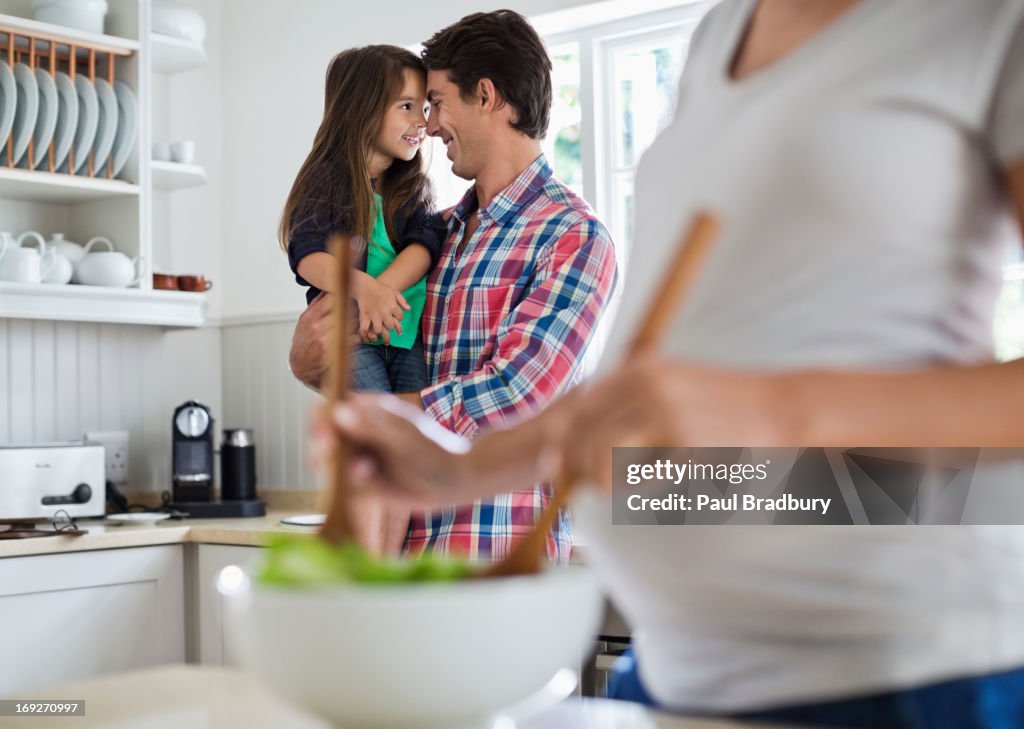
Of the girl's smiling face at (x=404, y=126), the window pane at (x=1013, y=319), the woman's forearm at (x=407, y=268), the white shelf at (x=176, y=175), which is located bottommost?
the window pane at (x=1013, y=319)

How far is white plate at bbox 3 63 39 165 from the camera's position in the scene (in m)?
3.08

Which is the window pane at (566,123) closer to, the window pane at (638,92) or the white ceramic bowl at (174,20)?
the window pane at (638,92)

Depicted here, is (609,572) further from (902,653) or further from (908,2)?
(908,2)

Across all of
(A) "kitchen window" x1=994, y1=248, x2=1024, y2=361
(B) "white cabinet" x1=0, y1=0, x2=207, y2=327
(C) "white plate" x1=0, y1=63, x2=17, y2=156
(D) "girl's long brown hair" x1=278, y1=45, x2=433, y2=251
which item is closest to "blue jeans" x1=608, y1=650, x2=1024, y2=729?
(D) "girl's long brown hair" x1=278, y1=45, x2=433, y2=251

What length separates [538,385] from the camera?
184cm

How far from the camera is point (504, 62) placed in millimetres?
2012

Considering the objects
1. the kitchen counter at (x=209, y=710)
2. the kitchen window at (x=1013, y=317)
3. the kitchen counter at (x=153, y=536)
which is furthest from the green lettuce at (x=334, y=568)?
the kitchen counter at (x=153, y=536)

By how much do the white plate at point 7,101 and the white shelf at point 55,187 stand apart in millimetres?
100

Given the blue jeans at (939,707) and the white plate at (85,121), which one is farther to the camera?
the white plate at (85,121)

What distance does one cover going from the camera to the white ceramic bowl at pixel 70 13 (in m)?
3.21

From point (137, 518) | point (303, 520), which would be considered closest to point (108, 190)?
point (137, 518)

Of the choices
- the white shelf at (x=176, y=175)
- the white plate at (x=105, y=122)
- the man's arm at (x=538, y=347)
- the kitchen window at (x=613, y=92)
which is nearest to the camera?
the man's arm at (x=538, y=347)

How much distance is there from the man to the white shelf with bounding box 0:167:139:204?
54.2 inches

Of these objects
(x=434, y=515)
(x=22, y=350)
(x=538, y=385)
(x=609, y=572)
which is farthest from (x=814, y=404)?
(x=22, y=350)
